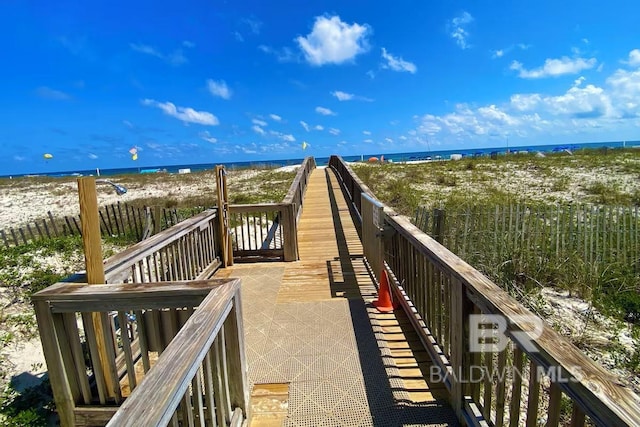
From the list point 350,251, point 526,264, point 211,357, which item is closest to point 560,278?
point 526,264

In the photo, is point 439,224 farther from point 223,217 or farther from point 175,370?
point 175,370

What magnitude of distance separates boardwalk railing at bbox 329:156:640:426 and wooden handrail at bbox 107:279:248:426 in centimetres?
145

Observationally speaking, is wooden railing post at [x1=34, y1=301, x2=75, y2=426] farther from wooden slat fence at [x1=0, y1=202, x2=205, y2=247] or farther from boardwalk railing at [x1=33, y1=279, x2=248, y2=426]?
wooden slat fence at [x1=0, y1=202, x2=205, y2=247]

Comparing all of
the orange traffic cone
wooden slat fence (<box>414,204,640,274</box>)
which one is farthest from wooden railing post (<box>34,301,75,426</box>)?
wooden slat fence (<box>414,204,640,274</box>)

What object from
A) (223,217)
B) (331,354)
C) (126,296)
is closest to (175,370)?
(126,296)

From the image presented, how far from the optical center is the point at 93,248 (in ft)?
9.02

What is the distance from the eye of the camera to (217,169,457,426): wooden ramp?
2639 millimetres

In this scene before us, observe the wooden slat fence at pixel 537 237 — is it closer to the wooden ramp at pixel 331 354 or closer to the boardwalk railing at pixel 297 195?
the wooden ramp at pixel 331 354

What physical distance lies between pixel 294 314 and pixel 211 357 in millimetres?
2308

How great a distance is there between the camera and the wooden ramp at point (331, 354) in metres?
2.64

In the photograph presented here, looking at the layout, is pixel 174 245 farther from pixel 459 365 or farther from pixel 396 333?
pixel 459 365

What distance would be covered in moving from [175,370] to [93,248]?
5.85 feet

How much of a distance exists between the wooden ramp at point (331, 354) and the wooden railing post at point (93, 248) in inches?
47.0

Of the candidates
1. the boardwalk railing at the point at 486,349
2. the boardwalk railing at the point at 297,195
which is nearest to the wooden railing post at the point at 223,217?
the boardwalk railing at the point at 297,195
